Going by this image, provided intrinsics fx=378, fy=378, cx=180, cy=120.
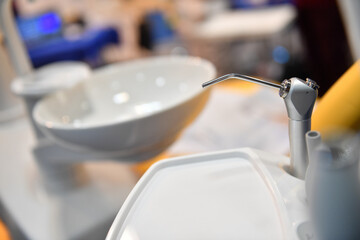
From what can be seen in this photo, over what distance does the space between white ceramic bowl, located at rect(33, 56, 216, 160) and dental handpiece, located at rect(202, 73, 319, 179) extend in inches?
10.4

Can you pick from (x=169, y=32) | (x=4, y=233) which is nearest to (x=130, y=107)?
(x=4, y=233)

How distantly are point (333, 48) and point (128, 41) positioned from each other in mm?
1874

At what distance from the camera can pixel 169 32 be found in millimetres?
3486

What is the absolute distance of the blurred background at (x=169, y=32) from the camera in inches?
115

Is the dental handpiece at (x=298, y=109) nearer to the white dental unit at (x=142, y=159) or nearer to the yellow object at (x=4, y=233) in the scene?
the white dental unit at (x=142, y=159)

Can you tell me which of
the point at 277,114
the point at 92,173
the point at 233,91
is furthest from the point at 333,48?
the point at 92,173

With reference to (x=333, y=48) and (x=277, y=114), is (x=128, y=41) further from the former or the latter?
(x=277, y=114)

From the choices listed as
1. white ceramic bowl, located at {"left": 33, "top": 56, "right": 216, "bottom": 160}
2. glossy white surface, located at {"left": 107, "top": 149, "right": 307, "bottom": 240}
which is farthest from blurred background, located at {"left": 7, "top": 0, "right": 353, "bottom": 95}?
glossy white surface, located at {"left": 107, "top": 149, "right": 307, "bottom": 240}

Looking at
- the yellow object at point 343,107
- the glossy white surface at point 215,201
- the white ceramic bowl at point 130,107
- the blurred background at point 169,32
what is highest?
the yellow object at point 343,107

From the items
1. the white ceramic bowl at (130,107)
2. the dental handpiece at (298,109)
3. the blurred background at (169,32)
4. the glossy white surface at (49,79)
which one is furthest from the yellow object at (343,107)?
the blurred background at (169,32)

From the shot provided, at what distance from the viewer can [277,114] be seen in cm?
103

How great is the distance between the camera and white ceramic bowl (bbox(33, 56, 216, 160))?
26.1 inches

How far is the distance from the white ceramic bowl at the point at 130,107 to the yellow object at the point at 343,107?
0.25m

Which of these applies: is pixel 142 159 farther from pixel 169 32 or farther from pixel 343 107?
pixel 169 32
